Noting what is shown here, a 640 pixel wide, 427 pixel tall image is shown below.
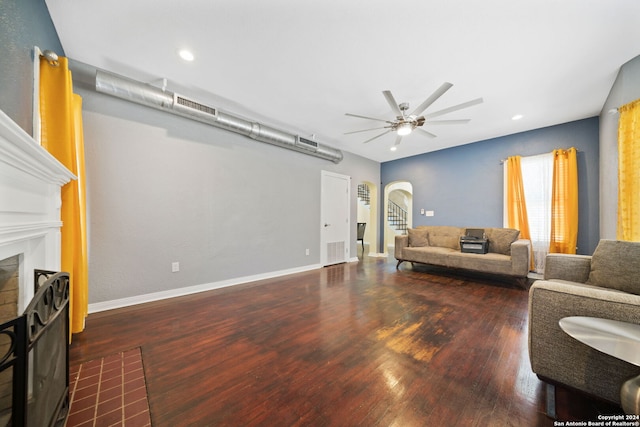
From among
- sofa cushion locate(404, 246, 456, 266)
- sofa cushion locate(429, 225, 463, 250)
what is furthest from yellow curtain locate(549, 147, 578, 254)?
sofa cushion locate(404, 246, 456, 266)

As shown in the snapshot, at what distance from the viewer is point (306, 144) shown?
4.24m

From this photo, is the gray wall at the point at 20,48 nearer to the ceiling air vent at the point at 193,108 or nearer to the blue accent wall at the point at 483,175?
the ceiling air vent at the point at 193,108

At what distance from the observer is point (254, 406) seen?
1282mm

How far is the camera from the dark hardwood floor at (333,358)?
4.06ft

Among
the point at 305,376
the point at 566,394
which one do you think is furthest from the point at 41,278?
the point at 566,394

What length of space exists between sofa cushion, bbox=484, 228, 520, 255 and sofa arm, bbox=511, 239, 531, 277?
488 mm

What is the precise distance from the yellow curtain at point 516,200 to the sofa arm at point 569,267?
227 cm

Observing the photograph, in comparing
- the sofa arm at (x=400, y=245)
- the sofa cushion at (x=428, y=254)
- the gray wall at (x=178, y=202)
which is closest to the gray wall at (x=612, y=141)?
the sofa cushion at (x=428, y=254)

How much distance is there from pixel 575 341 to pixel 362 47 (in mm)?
2654

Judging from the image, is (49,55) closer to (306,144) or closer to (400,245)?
(306,144)

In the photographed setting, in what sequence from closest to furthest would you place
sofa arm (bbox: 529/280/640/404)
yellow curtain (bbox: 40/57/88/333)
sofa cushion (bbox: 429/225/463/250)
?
sofa arm (bbox: 529/280/640/404) → yellow curtain (bbox: 40/57/88/333) → sofa cushion (bbox: 429/225/463/250)

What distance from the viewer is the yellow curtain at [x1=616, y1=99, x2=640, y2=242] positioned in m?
2.23

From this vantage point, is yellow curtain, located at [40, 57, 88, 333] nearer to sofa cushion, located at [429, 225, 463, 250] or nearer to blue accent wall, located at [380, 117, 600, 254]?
sofa cushion, located at [429, 225, 463, 250]

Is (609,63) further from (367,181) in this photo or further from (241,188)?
(241,188)
